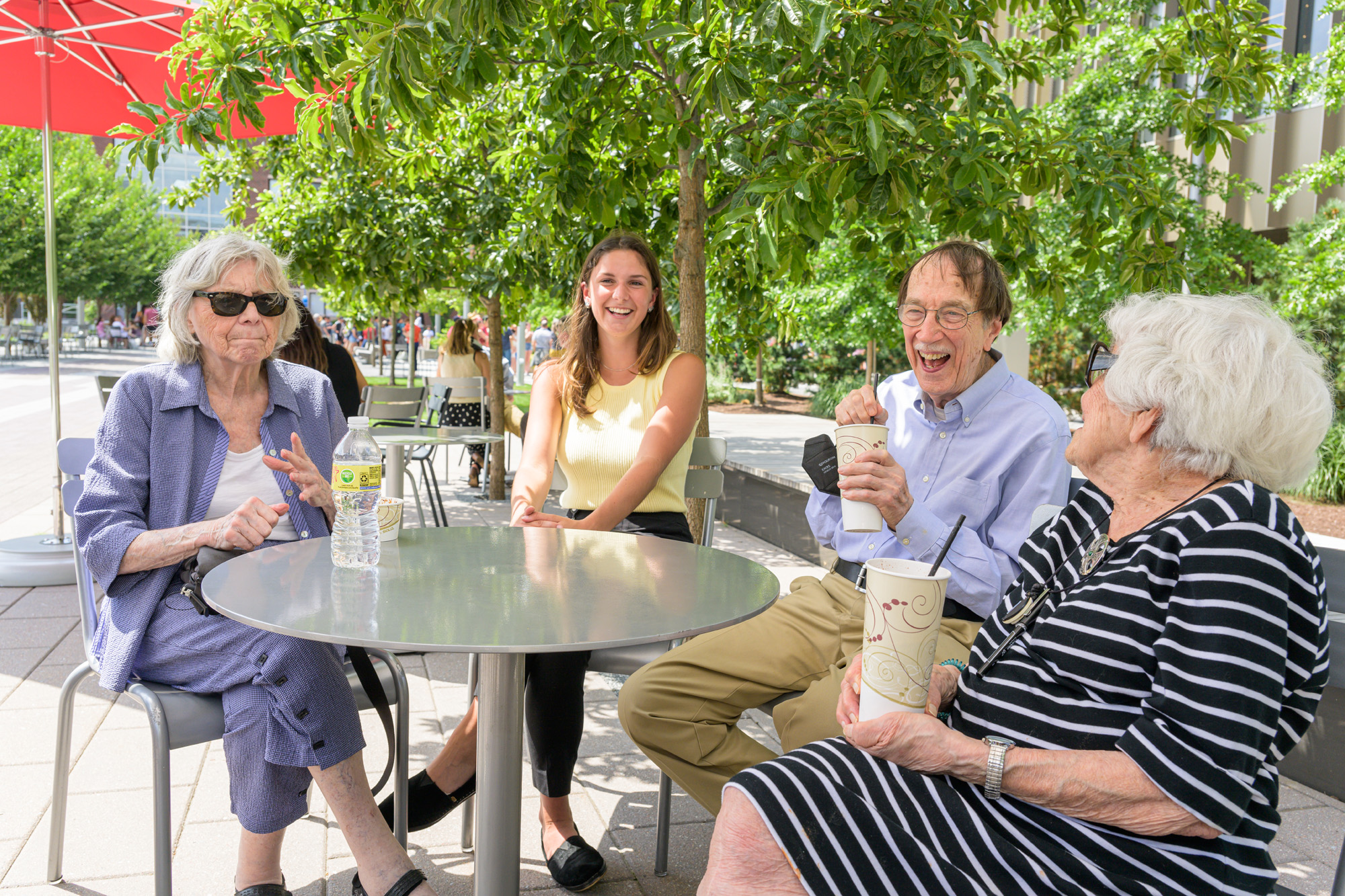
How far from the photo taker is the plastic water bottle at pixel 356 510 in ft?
7.02

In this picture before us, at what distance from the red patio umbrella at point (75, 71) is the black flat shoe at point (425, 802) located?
3.86 meters

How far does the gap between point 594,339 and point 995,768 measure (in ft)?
7.28

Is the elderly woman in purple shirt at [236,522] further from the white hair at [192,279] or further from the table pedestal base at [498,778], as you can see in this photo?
the table pedestal base at [498,778]

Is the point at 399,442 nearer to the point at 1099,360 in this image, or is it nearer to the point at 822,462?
the point at 822,462

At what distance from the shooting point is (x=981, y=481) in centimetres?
238

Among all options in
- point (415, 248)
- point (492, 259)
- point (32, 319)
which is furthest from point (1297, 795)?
point (32, 319)

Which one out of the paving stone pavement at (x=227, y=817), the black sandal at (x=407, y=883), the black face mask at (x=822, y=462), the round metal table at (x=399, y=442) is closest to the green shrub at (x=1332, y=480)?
the paving stone pavement at (x=227, y=817)

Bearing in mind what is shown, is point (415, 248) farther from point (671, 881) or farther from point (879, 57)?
point (671, 881)

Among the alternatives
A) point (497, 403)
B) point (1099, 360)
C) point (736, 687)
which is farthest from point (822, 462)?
point (497, 403)

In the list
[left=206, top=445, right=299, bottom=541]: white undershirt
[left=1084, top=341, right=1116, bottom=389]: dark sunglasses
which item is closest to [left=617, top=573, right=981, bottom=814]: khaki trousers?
[left=1084, top=341, right=1116, bottom=389]: dark sunglasses

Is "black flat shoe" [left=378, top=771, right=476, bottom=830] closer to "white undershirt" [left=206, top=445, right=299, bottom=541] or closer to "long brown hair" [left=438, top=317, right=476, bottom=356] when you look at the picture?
"white undershirt" [left=206, top=445, right=299, bottom=541]

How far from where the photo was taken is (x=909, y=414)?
265cm

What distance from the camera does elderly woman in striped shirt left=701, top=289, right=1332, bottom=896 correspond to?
1.32m

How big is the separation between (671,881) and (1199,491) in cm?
180
